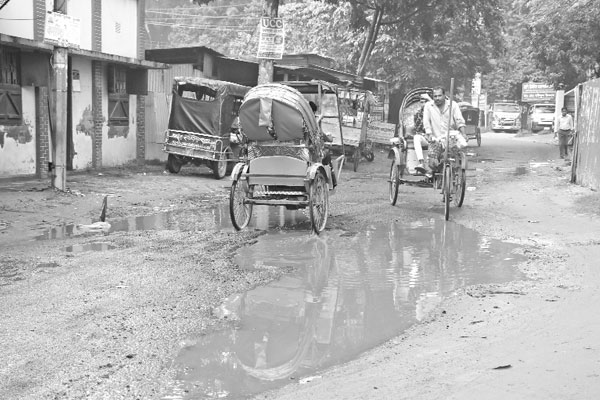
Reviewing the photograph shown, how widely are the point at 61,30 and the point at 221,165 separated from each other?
7.14 metres

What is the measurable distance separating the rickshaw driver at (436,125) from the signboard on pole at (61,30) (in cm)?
621

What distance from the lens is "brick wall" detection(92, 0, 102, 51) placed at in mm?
18203

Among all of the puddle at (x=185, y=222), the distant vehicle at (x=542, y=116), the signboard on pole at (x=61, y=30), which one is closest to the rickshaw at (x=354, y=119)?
the puddle at (x=185, y=222)

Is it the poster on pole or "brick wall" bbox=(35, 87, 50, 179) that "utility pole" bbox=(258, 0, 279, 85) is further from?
"brick wall" bbox=(35, 87, 50, 179)

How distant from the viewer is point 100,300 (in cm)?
630

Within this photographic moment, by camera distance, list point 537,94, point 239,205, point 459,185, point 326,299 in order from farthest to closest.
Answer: point 537,94 < point 459,185 < point 239,205 < point 326,299

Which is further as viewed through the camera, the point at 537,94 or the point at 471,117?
the point at 537,94

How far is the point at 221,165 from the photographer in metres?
18.4

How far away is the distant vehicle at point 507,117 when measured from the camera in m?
62.2

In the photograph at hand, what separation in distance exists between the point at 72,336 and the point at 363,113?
1972 centimetres

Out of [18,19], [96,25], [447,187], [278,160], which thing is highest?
[96,25]

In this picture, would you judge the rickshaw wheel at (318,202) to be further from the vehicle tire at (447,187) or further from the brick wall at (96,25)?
the brick wall at (96,25)

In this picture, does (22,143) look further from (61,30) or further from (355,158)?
(355,158)

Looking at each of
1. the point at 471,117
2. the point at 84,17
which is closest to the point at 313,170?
the point at 84,17
